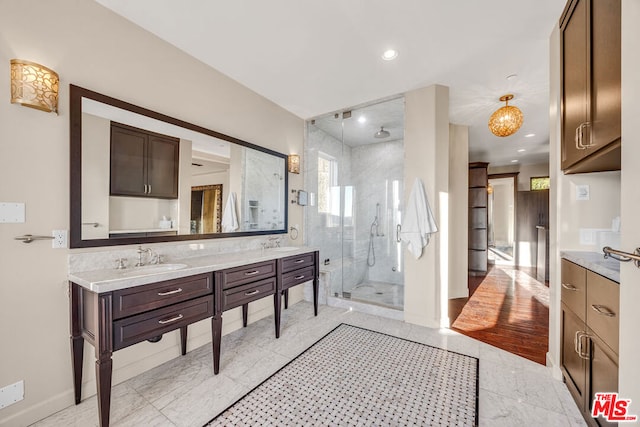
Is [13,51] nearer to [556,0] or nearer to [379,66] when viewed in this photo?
[379,66]

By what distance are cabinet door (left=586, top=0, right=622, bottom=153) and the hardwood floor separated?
193cm

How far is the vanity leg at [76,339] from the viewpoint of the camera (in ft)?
5.40

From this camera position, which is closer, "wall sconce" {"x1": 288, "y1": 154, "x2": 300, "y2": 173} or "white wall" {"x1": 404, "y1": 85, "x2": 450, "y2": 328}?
"white wall" {"x1": 404, "y1": 85, "x2": 450, "y2": 328}

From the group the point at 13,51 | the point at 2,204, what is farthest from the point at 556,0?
the point at 2,204

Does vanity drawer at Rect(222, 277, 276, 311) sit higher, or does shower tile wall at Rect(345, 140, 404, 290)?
shower tile wall at Rect(345, 140, 404, 290)

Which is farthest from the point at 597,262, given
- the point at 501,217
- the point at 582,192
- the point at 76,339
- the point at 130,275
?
the point at 501,217

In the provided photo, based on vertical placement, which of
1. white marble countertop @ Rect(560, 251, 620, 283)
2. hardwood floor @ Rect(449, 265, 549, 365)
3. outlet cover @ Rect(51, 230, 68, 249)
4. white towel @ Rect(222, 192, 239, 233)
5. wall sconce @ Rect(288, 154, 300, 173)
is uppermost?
wall sconce @ Rect(288, 154, 300, 173)

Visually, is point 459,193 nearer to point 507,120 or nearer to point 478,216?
point 507,120

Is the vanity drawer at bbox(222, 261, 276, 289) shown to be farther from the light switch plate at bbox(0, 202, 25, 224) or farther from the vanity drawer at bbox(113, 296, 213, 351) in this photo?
the light switch plate at bbox(0, 202, 25, 224)

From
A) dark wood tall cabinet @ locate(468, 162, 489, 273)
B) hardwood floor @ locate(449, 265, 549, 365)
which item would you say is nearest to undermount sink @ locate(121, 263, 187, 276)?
hardwood floor @ locate(449, 265, 549, 365)

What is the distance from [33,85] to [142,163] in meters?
0.70

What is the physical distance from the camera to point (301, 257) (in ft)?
9.57

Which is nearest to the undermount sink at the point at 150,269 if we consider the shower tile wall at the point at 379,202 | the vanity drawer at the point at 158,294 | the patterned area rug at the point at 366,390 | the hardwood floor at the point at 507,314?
the vanity drawer at the point at 158,294

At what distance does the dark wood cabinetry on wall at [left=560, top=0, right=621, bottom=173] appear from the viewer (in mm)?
1233
